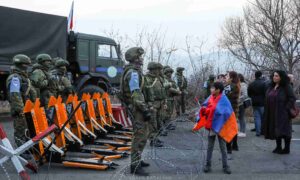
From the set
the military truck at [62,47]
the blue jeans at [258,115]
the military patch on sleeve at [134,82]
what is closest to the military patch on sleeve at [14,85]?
the military patch on sleeve at [134,82]

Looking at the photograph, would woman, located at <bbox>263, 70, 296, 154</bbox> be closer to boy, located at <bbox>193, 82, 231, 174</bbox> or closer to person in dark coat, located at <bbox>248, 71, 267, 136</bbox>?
boy, located at <bbox>193, 82, 231, 174</bbox>

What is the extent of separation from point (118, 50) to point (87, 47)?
1.43 meters

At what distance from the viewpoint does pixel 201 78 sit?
17297 mm

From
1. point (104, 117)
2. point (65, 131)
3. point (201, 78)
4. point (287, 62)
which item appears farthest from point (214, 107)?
point (287, 62)

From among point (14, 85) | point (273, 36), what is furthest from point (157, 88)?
point (273, 36)

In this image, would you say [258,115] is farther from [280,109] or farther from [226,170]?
[226,170]

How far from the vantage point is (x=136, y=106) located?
245 inches

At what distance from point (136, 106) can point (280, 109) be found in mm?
3263

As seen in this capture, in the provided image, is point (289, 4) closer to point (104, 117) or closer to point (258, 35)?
point (258, 35)

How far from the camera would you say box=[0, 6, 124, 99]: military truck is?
1302 cm

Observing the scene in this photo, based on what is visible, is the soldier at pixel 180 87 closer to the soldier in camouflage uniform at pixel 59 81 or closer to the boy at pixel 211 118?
the soldier in camouflage uniform at pixel 59 81

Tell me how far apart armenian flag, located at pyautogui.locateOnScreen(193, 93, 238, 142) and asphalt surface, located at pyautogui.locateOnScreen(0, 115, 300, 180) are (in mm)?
347

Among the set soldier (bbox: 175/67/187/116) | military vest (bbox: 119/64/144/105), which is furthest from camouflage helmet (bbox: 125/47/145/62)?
soldier (bbox: 175/67/187/116)

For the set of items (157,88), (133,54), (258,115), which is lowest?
(258,115)
